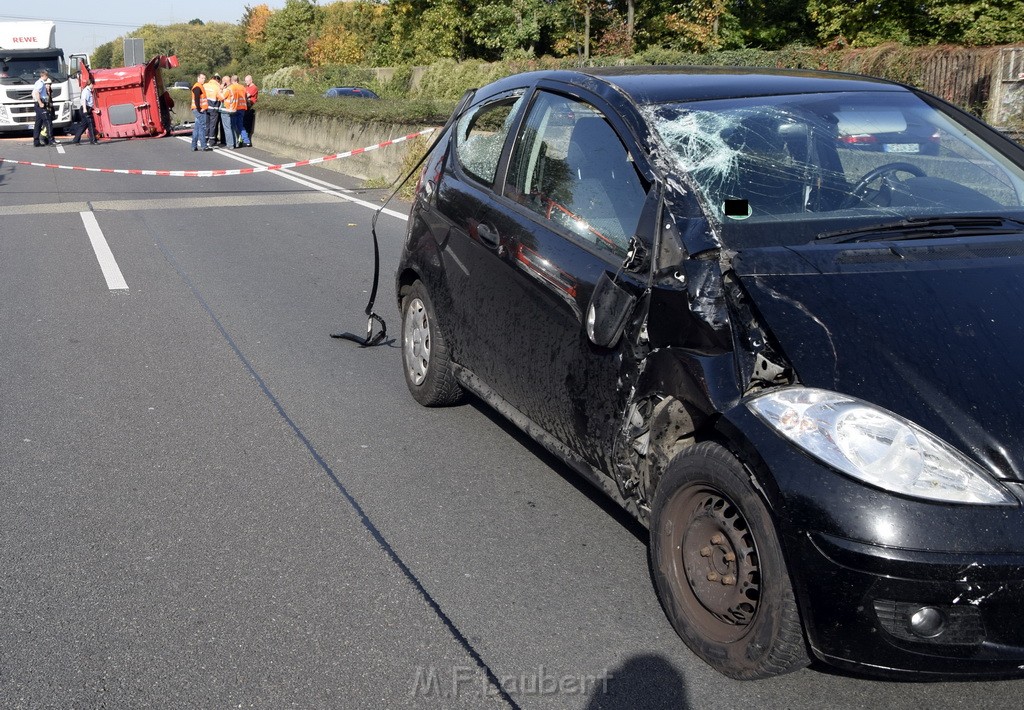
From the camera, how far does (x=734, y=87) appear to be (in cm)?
461

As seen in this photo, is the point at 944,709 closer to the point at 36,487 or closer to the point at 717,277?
the point at 717,277

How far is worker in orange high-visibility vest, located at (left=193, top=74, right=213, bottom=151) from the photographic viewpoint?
28.2 metres

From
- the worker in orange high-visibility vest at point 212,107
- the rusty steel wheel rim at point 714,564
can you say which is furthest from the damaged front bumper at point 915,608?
the worker in orange high-visibility vest at point 212,107

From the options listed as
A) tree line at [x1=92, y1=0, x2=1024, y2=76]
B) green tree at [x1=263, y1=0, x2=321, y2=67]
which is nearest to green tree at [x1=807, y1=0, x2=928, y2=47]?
tree line at [x1=92, y1=0, x2=1024, y2=76]

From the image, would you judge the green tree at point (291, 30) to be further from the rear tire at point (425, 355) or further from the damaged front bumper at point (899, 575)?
the damaged front bumper at point (899, 575)

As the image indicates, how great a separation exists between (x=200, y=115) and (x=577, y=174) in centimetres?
2576

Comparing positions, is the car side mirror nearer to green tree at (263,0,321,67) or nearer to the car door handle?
the car door handle

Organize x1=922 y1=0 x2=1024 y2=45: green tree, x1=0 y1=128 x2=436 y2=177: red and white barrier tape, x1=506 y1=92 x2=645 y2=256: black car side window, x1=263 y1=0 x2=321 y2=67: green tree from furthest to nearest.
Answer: x1=263 y1=0 x2=321 y2=67: green tree, x1=922 y1=0 x2=1024 y2=45: green tree, x1=0 y1=128 x2=436 y2=177: red and white barrier tape, x1=506 y1=92 x2=645 y2=256: black car side window

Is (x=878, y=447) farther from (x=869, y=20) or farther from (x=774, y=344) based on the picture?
(x=869, y=20)

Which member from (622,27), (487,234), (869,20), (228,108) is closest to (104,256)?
(487,234)

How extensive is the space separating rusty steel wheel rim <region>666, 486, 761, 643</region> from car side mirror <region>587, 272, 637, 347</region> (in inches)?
25.3

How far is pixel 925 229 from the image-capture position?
3.91 m

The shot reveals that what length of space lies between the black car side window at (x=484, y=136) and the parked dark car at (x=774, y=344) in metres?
0.04

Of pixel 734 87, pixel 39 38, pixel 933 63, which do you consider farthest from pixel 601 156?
pixel 39 38
